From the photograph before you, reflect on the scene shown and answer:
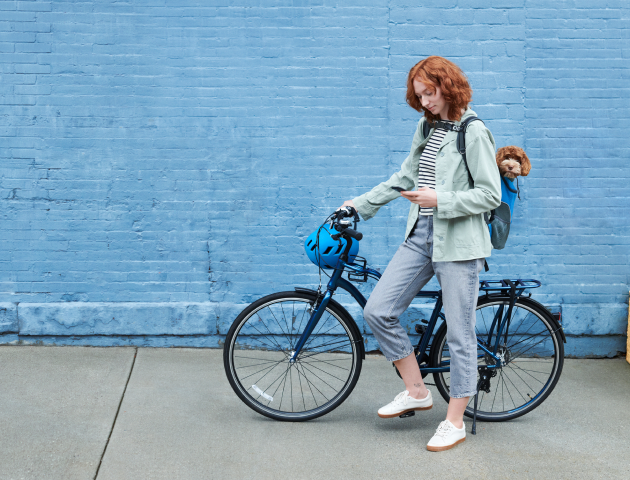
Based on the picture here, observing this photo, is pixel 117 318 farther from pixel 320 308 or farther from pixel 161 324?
pixel 320 308

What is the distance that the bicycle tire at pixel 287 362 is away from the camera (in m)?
3.80

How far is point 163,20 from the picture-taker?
489 cm

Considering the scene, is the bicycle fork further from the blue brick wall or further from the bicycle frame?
the blue brick wall

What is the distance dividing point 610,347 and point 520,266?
0.92 metres

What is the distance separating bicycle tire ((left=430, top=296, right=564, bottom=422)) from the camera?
151 inches

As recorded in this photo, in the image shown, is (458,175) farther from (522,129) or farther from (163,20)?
(163,20)


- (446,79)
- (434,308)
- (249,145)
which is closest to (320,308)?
(434,308)

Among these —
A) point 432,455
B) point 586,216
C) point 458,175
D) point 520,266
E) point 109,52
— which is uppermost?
point 109,52

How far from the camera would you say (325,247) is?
3674 millimetres

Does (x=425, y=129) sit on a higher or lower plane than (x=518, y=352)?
higher

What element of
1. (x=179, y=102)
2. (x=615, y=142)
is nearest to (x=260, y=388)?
(x=179, y=102)

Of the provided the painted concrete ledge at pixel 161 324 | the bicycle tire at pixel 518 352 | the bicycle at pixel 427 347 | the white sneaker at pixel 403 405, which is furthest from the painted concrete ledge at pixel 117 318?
the bicycle tire at pixel 518 352

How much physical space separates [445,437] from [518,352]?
772 millimetres

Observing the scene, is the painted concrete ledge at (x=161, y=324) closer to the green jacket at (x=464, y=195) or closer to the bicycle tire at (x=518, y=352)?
the bicycle tire at (x=518, y=352)
